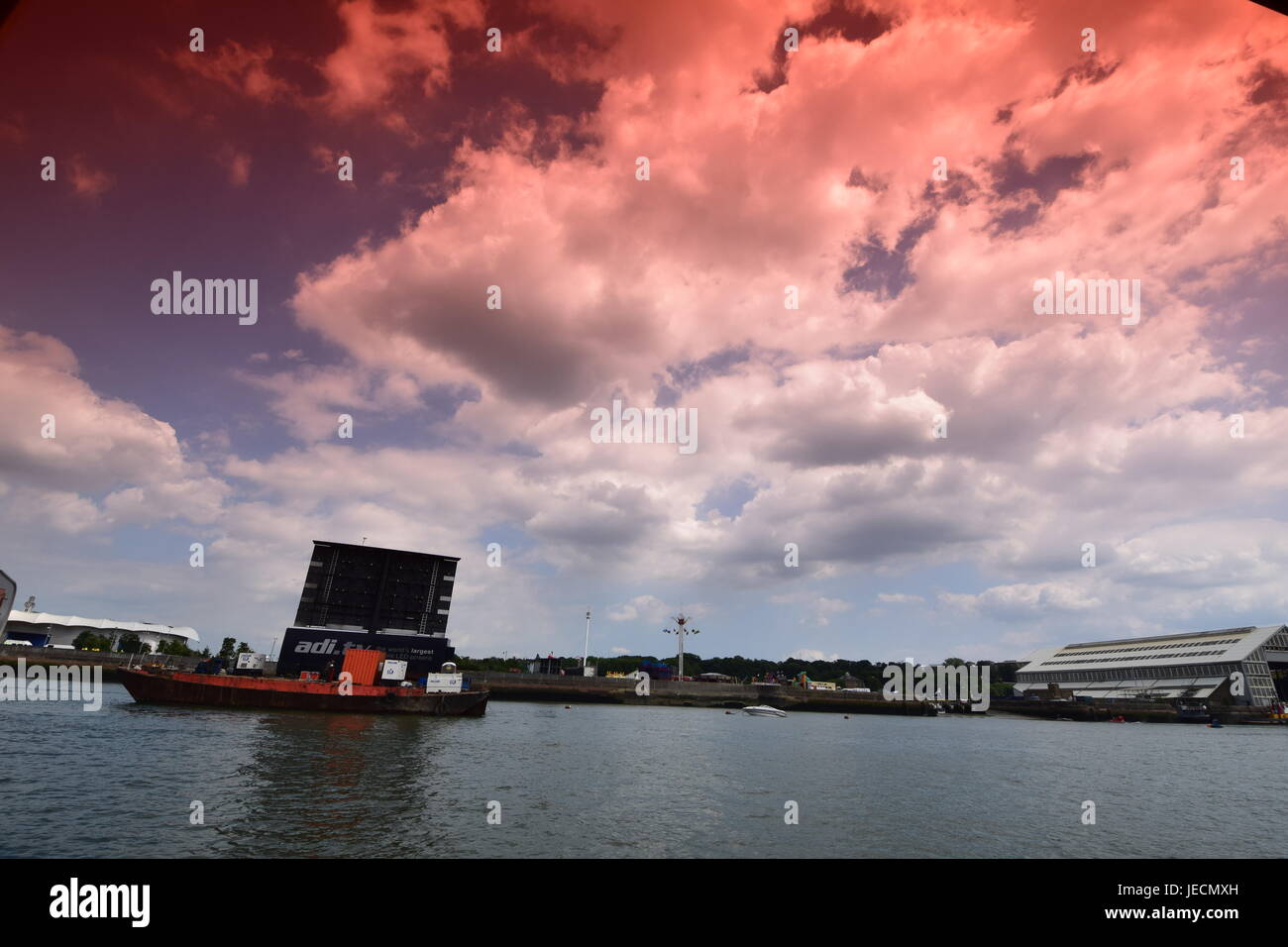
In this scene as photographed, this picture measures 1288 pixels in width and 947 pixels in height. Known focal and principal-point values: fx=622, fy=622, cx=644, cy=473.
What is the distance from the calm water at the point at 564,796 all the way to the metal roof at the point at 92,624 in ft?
370

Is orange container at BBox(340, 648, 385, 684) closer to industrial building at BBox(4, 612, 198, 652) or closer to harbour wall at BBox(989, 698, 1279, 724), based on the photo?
industrial building at BBox(4, 612, 198, 652)

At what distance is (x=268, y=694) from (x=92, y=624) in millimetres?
115345

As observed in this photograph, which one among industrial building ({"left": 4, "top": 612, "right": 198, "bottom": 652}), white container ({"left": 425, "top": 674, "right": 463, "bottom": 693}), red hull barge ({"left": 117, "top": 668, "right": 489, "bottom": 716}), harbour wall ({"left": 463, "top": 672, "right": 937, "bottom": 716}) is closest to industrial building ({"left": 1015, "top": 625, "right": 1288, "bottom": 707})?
harbour wall ({"left": 463, "top": 672, "right": 937, "bottom": 716})

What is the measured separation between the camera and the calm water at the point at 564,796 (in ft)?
65.3

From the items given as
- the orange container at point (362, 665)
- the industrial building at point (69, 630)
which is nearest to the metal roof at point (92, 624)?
the industrial building at point (69, 630)

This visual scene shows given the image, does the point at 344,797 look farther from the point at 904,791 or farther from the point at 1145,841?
the point at 1145,841

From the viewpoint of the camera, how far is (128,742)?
36.3 metres

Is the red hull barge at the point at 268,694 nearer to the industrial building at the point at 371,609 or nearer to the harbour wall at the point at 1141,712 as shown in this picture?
the industrial building at the point at 371,609

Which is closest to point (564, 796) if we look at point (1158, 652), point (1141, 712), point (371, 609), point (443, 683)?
point (443, 683)

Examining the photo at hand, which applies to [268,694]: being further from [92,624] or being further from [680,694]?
[92,624]

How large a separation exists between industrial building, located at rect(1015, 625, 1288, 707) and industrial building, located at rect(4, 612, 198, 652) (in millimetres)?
210027

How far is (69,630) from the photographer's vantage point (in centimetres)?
13850
